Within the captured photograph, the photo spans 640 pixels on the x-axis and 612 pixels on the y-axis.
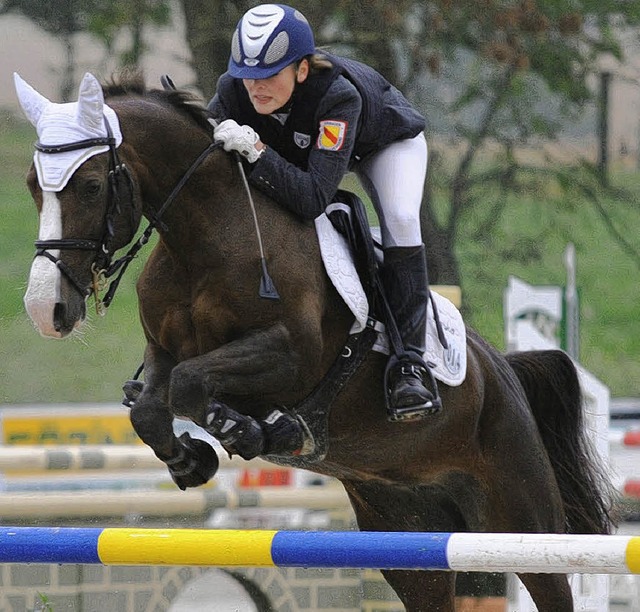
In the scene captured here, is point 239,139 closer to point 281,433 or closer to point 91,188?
point 91,188

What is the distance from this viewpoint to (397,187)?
3.93 meters

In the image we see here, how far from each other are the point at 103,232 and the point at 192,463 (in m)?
0.76

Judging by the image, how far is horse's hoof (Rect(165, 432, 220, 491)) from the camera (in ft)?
12.3

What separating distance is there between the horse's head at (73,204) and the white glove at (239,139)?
1.06 feet

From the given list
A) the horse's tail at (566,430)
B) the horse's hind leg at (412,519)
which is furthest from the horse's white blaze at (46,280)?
the horse's tail at (566,430)

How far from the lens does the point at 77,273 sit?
3.40 metres

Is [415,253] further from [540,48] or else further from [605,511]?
[540,48]

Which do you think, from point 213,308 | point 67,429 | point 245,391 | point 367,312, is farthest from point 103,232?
point 67,429

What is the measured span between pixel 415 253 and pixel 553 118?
5611mm

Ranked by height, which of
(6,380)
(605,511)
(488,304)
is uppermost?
(605,511)

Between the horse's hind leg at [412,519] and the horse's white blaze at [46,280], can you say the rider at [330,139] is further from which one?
the horse's hind leg at [412,519]

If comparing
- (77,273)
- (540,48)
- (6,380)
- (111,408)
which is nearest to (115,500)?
(77,273)

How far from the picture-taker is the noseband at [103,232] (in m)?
3.37

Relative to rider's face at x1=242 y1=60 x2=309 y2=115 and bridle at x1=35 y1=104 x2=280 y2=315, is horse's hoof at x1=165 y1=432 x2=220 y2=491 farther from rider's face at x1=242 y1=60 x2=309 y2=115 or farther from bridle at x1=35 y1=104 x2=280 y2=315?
rider's face at x1=242 y1=60 x2=309 y2=115
